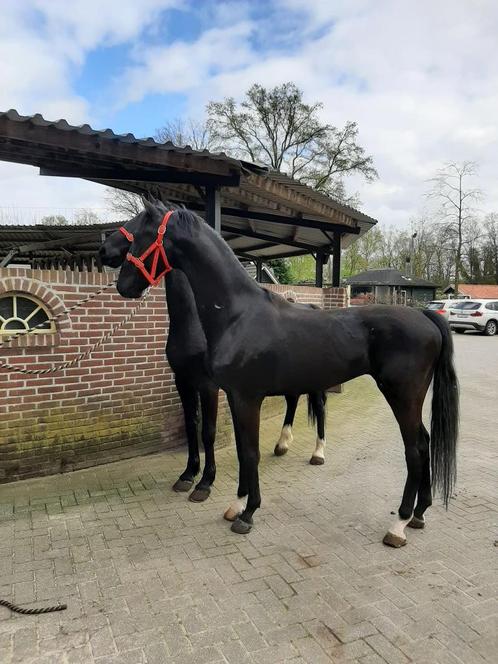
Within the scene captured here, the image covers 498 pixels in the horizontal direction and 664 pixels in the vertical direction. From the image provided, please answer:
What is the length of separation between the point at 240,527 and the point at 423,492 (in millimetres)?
1346

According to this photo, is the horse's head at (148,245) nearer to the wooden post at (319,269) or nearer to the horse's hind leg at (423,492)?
the horse's hind leg at (423,492)

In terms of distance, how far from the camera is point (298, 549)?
9.91ft

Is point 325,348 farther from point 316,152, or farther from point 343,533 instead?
point 316,152

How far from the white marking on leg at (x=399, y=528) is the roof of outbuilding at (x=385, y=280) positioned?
37.6 meters

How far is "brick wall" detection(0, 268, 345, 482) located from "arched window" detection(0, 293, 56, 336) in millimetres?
63

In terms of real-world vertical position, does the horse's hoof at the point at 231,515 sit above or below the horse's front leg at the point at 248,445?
below

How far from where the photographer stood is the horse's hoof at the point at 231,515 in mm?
3374

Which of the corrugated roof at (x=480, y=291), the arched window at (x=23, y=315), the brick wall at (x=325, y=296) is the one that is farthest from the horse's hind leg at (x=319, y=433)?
the corrugated roof at (x=480, y=291)

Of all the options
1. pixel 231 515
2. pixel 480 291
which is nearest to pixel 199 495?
pixel 231 515

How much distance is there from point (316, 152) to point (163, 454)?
26861 millimetres

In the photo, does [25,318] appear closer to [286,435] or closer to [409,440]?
[286,435]

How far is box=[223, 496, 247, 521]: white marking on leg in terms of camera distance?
3381 mm

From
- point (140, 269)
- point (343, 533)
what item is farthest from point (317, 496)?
point (140, 269)

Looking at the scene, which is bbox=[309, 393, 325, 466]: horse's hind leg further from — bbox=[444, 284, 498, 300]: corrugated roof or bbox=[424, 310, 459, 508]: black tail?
bbox=[444, 284, 498, 300]: corrugated roof
